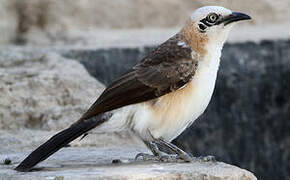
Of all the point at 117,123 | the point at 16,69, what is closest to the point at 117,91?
the point at 117,123

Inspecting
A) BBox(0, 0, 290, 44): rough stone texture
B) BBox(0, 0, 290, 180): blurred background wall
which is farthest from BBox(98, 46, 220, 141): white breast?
BBox(0, 0, 290, 44): rough stone texture

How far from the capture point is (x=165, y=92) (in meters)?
5.38

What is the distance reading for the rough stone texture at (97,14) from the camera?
10.6 meters

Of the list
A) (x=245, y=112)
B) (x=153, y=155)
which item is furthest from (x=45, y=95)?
(x=245, y=112)

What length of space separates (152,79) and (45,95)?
2063 mm

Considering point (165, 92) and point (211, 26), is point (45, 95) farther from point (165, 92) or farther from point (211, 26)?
point (211, 26)

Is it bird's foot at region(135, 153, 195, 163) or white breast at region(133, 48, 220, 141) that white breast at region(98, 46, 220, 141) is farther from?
bird's foot at region(135, 153, 195, 163)

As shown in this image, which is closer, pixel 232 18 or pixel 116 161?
pixel 116 161

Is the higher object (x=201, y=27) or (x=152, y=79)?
(x=201, y=27)

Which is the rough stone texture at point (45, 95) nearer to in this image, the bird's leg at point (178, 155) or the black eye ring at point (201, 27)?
the bird's leg at point (178, 155)

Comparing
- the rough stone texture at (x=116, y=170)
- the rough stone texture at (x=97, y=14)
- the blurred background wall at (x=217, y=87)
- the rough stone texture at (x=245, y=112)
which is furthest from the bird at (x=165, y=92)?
the rough stone texture at (x=97, y=14)

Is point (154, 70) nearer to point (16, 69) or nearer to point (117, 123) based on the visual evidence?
point (117, 123)

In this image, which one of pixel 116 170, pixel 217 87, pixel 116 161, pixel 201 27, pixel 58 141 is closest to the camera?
pixel 116 170

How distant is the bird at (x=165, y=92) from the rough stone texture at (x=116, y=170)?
0.22 metres
